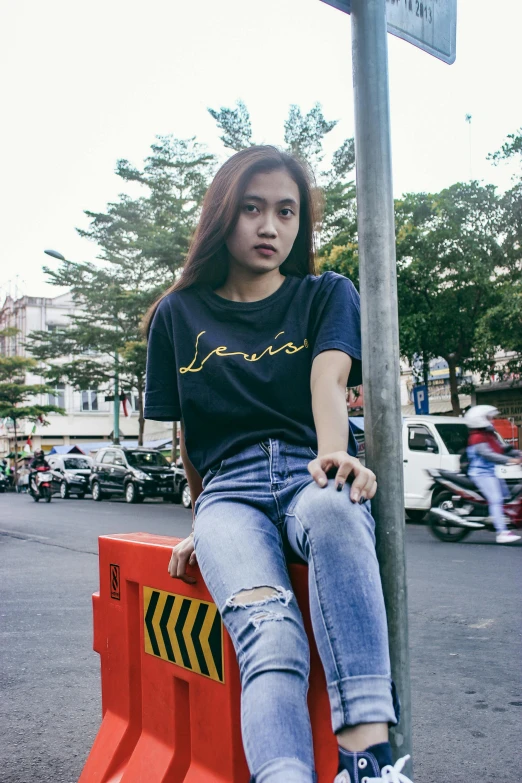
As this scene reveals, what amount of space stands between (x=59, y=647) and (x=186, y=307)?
10.6 ft

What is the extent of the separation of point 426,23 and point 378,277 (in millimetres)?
676

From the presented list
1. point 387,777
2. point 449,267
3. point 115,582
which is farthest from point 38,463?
point 387,777

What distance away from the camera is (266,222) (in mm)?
1926

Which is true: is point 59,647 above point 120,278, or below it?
below

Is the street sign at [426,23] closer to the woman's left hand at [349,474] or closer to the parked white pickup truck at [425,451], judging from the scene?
the woman's left hand at [349,474]

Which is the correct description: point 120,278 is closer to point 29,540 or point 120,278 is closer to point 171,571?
point 29,540

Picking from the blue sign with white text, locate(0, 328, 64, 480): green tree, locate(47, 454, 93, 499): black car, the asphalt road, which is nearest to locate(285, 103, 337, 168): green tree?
the blue sign with white text

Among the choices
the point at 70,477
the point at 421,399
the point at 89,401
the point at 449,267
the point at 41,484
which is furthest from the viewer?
the point at 89,401

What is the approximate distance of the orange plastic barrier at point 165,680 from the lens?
5.68 feet

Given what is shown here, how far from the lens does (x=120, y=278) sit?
2561 cm

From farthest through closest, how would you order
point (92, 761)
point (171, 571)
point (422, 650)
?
point (422, 650), point (92, 761), point (171, 571)

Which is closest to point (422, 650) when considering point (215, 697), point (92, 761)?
point (92, 761)

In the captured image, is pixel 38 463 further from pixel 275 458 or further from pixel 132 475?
pixel 275 458

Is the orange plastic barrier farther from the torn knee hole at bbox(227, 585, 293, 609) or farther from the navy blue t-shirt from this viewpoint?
the navy blue t-shirt
